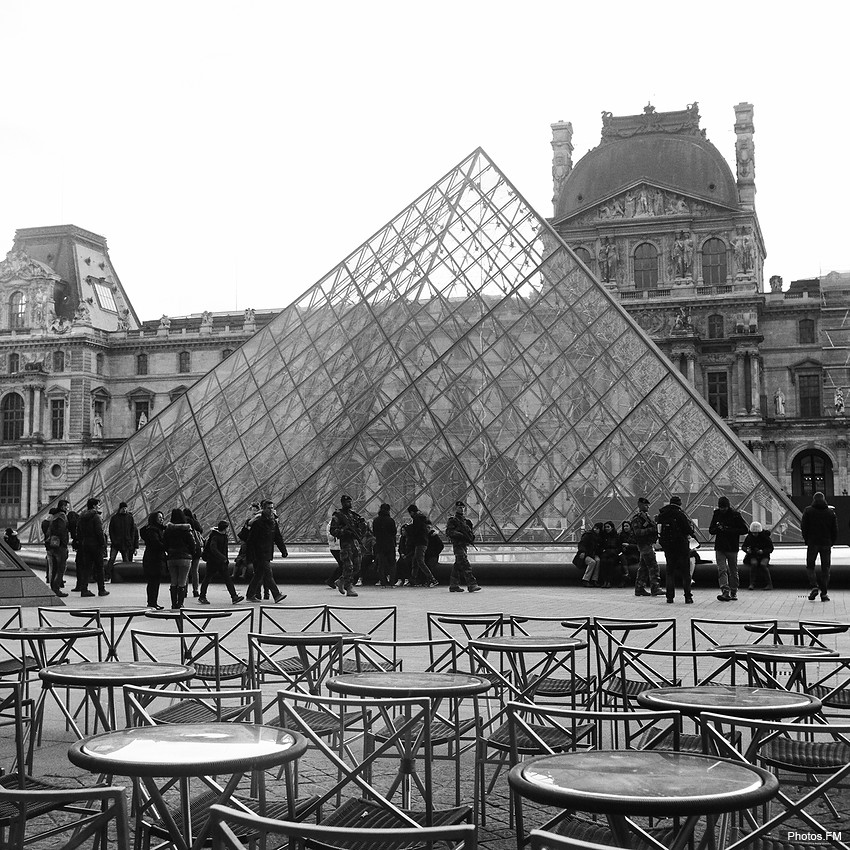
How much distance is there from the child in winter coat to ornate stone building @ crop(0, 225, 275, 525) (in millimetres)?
42064

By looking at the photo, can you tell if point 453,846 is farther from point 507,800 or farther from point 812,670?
point 812,670

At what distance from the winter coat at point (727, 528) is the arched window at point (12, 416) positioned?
158 feet

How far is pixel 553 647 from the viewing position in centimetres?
477

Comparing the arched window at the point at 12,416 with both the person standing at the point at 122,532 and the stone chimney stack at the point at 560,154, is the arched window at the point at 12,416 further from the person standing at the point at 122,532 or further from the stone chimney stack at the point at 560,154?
the person standing at the point at 122,532

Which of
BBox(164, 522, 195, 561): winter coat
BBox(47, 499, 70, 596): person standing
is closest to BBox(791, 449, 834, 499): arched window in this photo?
BBox(47, 499, 70, 596): person standing

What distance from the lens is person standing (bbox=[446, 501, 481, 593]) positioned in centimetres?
1397

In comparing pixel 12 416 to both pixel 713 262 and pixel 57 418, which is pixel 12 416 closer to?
pixel 57 418

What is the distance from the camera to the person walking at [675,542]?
12.1 meters

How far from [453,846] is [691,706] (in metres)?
0.89

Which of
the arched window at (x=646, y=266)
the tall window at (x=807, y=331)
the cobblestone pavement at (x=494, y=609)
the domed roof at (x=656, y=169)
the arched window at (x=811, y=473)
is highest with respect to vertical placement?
the domed roof at (x=656, y=169)

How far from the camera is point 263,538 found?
41.2ft

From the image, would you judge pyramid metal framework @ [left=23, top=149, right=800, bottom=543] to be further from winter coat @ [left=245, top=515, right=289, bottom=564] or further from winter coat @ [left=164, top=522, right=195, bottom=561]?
winter coat @ [left=164, top=522, right=195, bottom=561]

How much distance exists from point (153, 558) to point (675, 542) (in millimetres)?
5750

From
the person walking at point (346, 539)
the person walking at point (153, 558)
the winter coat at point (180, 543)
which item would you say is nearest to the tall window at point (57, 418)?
the person walking at point (153, 558)
